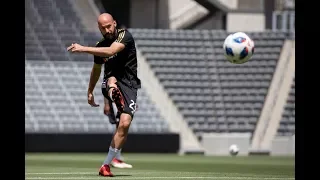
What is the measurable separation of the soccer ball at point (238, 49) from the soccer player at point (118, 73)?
3158mm

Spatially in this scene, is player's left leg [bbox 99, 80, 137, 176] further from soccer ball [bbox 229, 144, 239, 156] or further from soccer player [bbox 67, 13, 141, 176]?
soccer ball [bbox 229, 144, 239, 156]

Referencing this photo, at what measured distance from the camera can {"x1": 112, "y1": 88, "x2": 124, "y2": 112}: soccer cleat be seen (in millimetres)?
8570

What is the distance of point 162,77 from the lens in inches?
1033

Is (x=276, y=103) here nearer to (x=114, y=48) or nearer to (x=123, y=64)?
(x=123, y=64)

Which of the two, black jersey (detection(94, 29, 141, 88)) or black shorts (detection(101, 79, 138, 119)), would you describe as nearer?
black shorts (detection(101, 79, 138, 119))

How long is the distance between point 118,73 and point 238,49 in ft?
11.6

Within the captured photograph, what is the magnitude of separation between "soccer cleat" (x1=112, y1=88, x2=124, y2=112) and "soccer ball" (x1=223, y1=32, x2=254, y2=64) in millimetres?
3437

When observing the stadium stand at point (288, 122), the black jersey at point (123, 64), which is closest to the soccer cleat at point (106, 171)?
the black jersey at point (123, 64)

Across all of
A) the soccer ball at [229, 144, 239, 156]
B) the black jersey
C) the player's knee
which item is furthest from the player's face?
the soccer ball at [229, 144, 239, 156]

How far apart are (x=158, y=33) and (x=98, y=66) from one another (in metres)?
19.1

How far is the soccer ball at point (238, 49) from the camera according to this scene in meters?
11.9

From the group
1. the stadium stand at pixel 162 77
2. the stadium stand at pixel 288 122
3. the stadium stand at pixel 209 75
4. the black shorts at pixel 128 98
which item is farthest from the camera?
the stadium stand at pixel 209 75

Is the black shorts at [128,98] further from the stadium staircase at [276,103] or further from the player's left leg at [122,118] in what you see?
the stadium staircase at [276,103]
